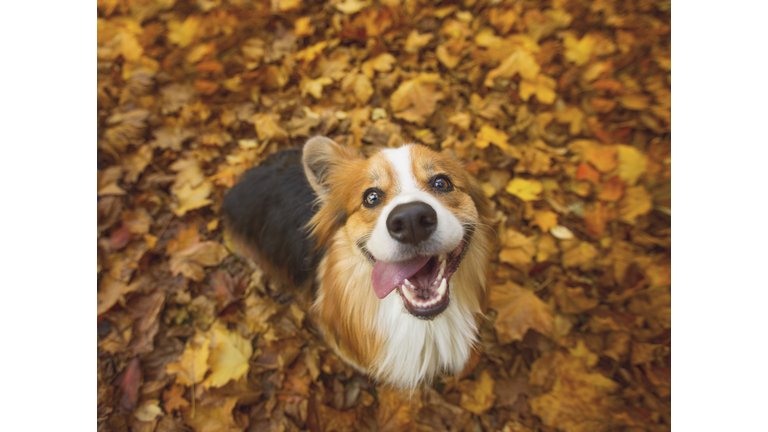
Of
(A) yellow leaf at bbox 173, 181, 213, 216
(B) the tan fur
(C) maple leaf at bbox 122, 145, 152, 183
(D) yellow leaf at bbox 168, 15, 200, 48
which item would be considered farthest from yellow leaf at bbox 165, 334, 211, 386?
(D) yellow leaf at bbox 168, 15, 200, 48

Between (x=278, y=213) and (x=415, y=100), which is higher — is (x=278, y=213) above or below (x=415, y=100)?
below

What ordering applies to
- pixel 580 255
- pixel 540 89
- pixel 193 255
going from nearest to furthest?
pixel 580 255, pixel 193 255, pixel 540 89

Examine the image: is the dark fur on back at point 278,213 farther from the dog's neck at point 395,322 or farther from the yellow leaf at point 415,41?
the yellow leaf at point 415,41

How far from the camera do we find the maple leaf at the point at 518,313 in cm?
233

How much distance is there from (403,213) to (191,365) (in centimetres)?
195

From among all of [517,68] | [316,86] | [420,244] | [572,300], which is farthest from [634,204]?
[316,86]

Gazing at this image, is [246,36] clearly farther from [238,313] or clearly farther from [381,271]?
[381,271]

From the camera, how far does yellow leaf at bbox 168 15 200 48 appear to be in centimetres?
364

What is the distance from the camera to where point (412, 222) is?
4.71 ft

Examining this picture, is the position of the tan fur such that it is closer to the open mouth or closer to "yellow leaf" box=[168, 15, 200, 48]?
the open mouth

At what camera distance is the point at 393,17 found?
148 inches

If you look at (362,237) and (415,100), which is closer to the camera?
(362,237)

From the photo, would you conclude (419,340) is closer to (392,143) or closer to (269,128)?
(392,143)

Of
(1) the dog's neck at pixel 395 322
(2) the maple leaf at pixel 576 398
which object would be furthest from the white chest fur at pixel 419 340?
(2) the maple leaf at pixel 576 398
